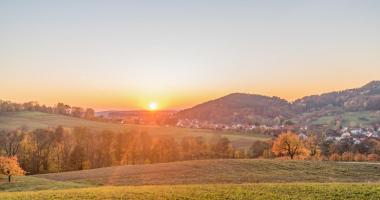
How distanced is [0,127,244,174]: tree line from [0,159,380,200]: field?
211 feet

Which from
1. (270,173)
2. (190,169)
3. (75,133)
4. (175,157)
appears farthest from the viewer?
(75,133)

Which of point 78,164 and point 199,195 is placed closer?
point 199,195

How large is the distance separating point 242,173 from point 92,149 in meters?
96.7

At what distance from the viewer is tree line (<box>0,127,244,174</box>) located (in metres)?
137

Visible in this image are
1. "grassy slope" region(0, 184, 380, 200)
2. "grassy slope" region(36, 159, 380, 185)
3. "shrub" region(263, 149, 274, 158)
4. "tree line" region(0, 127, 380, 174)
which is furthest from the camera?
"shrub" region(263, 149, 274, 158)

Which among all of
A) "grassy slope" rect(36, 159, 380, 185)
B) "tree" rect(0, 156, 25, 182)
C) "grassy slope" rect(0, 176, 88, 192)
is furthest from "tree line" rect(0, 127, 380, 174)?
"grassy slope" rect(0, 176, 88, 192)

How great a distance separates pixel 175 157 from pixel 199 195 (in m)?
116

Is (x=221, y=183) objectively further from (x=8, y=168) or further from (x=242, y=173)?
(x=8, y=168)

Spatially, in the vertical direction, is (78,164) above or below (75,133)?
below

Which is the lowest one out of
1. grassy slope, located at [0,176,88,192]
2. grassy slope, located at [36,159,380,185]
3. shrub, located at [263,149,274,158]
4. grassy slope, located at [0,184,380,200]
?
shrub, located at [263,149,274,158]

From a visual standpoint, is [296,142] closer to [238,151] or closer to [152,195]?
[238,151]

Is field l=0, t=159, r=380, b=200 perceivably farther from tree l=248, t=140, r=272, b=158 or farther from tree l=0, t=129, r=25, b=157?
tree l=248, t=140, r=272, b=158

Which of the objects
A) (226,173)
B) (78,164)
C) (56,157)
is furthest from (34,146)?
(226,173)

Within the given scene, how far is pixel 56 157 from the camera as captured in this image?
140 metres
